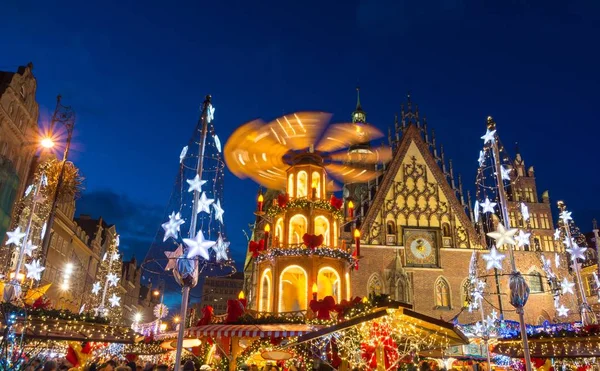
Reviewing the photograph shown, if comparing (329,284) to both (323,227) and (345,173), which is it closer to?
(323,227)

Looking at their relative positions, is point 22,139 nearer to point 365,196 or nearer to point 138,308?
point 365,196

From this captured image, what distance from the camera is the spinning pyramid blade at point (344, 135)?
23.3 meters

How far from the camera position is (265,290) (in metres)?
23.7

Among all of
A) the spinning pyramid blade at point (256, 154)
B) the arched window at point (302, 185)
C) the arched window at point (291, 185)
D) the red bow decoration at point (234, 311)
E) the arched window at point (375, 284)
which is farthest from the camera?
the arched window at point (375, 284)

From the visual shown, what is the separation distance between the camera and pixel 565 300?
3494 centimetres

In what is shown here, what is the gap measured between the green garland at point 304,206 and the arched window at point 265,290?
320 centimetres

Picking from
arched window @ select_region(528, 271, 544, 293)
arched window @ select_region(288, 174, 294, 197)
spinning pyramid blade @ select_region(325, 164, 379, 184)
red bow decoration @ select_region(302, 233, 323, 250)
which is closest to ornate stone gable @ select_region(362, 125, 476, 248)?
arched window @ select_region(528, 271, 544, 293)

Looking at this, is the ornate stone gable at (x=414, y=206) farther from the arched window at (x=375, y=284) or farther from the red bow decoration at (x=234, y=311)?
the red bow decoration at (x=234, y=311)

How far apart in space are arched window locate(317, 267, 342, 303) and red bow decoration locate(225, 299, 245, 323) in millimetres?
4919

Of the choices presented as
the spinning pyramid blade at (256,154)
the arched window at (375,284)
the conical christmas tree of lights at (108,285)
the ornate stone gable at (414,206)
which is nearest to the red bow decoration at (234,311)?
the spinning pyramid blade at (256,154)

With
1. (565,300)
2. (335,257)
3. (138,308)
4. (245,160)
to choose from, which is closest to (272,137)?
(245,160)

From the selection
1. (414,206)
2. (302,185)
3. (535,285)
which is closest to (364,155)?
(414,206)

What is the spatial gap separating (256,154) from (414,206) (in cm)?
1767

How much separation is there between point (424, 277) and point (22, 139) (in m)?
32.6
